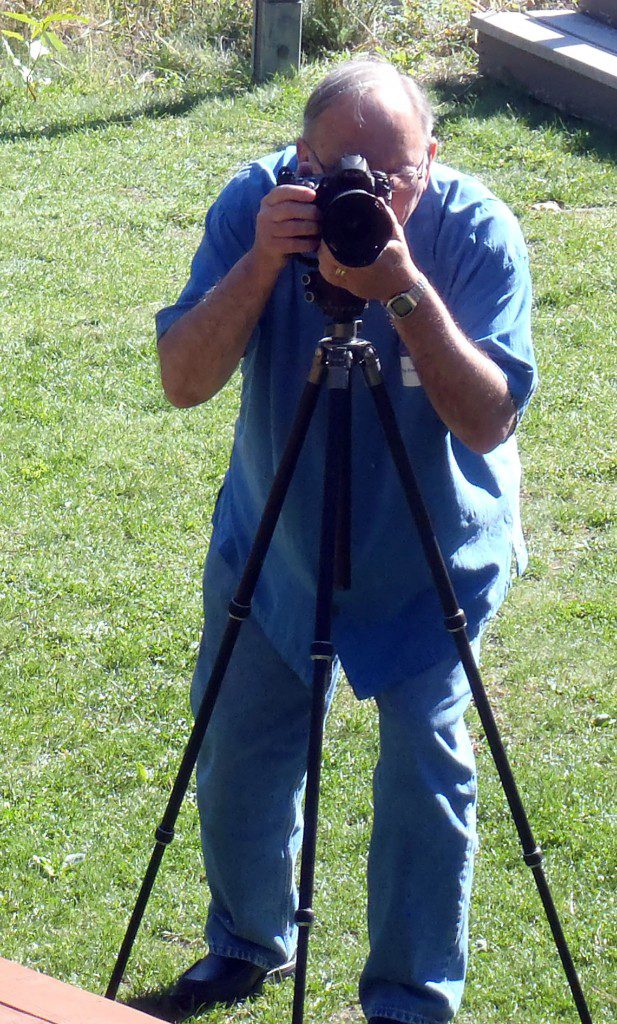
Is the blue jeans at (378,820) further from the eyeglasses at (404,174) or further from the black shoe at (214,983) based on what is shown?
the eyeglasses at (404,174)

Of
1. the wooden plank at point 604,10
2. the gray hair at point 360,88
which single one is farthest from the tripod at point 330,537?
the wooden plank at point 604,10

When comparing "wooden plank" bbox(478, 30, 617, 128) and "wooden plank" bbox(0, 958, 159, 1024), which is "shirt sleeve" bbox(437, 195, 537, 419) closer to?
"wooden plank" bbox(0, 958, 159, 1024)

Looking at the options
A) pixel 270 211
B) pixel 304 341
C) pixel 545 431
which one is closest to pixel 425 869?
pixel 304 341

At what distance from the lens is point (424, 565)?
2.56 m

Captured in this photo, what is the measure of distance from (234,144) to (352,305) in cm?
629

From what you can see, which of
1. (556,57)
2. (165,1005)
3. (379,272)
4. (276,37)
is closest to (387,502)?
(379,272)

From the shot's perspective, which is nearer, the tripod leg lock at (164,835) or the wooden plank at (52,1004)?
the wooden plank at (52,1004)

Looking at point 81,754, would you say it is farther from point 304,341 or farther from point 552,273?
point 552,273

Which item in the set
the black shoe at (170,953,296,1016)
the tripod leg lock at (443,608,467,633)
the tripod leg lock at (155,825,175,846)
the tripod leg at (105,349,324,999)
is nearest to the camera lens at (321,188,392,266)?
the tripod leg at (105,349,324,999)

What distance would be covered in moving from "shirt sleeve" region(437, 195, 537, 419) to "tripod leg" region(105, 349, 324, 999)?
330mm

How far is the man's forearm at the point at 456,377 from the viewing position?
86.2 inches

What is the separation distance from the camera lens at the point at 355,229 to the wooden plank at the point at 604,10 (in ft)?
25.7

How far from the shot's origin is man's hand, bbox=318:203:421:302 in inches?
81.7

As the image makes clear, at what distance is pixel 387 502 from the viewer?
2.52m
